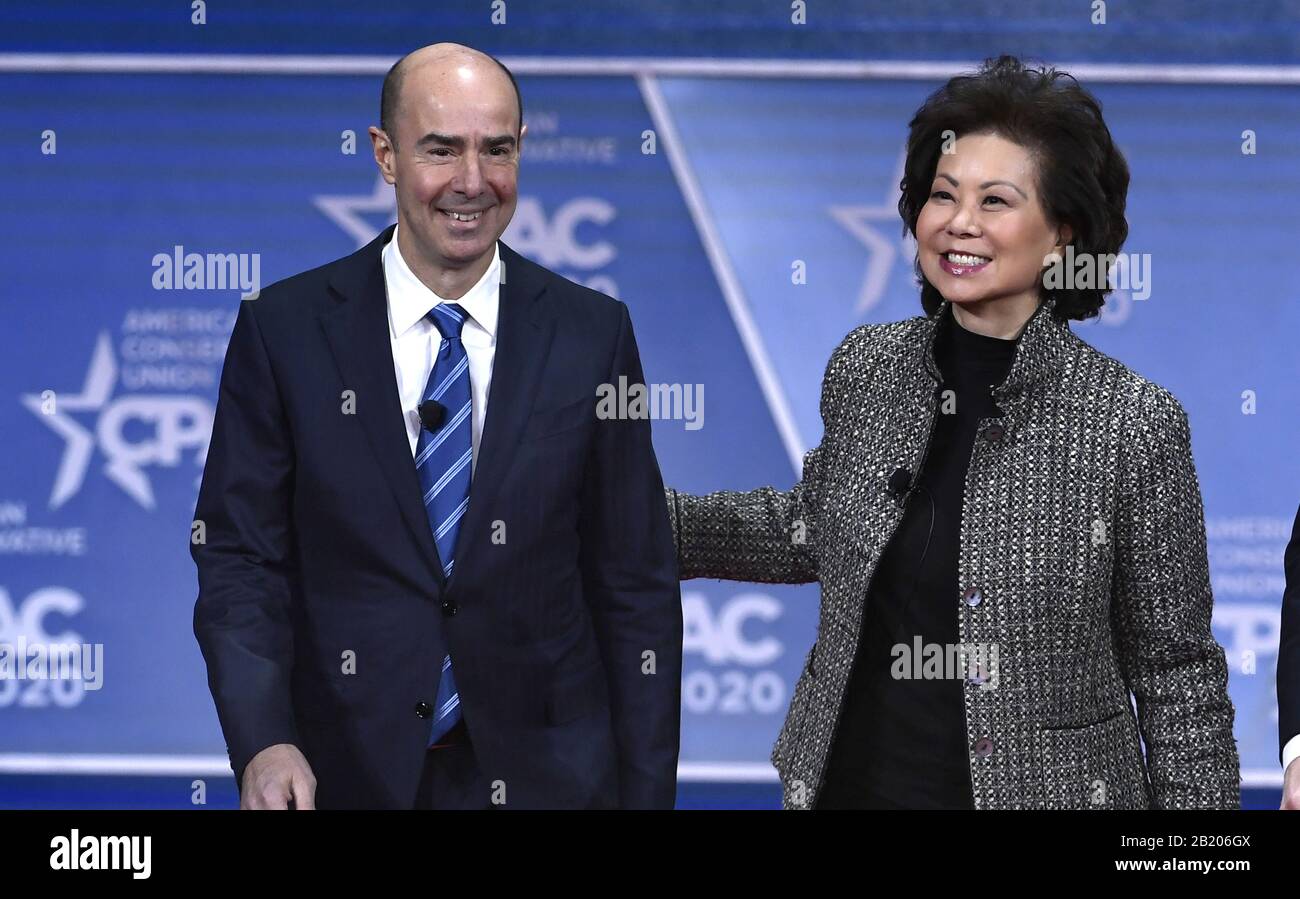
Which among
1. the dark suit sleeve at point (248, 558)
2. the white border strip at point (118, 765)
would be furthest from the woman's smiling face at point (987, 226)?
the white border strip at point (118, 765)

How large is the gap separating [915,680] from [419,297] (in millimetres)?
955

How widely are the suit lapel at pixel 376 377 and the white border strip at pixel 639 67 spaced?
1682 millimetres

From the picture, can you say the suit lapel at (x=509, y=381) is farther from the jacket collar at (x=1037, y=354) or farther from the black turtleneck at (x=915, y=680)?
the jacket collar at (x=1037, y=354)

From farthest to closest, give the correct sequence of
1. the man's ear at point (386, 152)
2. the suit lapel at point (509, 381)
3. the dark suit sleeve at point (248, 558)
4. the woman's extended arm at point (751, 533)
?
the woman's extended arm at point (751, 533) < the man's ear at point (386, 152) < the suit lapel at point (509, 381) < the dark suit sleeve at point (248, 558)

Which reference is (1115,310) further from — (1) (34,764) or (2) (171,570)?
(1) (34,764)

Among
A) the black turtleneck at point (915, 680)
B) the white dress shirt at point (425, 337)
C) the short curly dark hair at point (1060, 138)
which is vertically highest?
the short curly dark hair at point (1060, 138)

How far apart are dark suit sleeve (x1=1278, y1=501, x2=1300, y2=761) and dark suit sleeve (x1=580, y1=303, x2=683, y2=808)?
90 centimetres

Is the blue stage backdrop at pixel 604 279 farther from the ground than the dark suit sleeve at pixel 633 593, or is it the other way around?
the blue stage backdrop at pixel 604 279

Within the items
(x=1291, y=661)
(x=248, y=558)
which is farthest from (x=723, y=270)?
(x=1291, y=661)

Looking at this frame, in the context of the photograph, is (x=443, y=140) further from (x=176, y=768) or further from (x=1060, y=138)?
(x=176, y=768)

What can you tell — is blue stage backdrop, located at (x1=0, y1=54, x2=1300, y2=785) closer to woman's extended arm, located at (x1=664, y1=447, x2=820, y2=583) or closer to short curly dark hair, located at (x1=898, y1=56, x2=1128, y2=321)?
woman's extended arm, located at (x1=664, y1=447, x2=820, y2=583)

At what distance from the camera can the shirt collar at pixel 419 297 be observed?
8.21 ft
